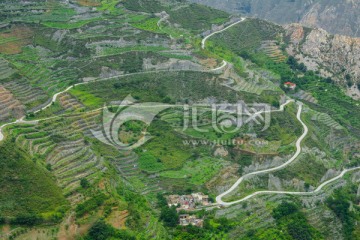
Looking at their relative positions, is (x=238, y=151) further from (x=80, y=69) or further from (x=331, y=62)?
(x=331, y=62)

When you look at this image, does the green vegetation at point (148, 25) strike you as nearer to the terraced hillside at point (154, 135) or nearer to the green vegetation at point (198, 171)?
the terraced hillside at point (154, 135)

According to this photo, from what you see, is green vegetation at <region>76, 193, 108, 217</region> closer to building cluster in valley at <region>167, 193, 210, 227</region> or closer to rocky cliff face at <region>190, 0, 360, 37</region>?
building cluster in valley at <region>167, 193, 210, 227</region>

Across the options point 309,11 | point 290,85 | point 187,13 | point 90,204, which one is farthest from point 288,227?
point 309,11

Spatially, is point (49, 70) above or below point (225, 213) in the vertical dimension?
above

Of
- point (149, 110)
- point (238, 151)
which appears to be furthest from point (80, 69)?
point (238, 151)

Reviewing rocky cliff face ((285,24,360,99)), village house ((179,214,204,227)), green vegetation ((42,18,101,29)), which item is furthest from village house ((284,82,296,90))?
village house ((179,214,204,227))

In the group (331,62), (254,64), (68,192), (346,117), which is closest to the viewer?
(68,192)
